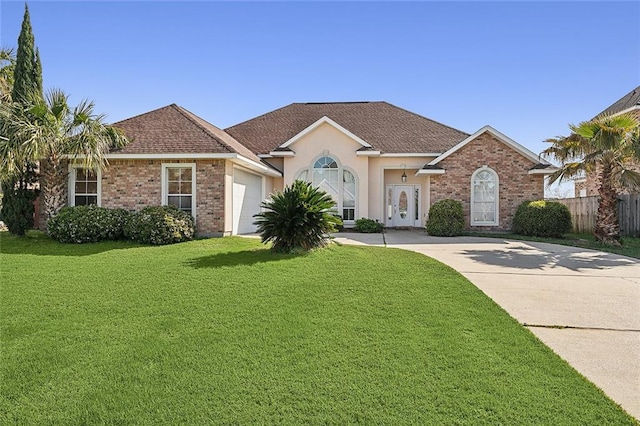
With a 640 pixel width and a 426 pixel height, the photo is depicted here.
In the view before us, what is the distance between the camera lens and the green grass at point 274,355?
125 inches

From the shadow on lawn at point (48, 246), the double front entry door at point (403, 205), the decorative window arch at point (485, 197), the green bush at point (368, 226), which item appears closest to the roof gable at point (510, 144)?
the decorative window arch at point (485, 197)

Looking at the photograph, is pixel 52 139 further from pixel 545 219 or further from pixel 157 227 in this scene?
pixel 545 219

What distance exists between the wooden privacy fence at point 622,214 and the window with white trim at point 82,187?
73.7ft

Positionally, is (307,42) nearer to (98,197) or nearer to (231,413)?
(98,197)

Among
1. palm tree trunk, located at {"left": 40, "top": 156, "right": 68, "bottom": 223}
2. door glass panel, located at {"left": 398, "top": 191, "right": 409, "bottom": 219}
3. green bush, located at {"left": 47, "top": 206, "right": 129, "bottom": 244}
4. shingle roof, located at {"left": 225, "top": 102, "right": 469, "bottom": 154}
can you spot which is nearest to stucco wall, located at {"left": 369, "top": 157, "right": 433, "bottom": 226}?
shingle roof, located at {"left": 225, "top": 102, "right": 469, "bottom": 154}

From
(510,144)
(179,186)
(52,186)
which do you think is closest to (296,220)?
(179,186)

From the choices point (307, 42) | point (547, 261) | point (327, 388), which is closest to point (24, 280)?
point (327, 388)

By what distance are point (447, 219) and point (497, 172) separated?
3972 millimetres

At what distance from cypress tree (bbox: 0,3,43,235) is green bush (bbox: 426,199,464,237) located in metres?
16.5

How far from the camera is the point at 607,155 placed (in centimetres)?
1316

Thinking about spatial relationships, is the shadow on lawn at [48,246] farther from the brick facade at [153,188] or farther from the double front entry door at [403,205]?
the double front entry door at [403,205]

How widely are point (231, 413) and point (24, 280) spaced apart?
685 cm

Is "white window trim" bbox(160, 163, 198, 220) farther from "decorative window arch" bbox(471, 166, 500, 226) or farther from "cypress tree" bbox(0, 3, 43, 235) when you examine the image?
"decorative window arch" bbox(471, 166, 500, 226)

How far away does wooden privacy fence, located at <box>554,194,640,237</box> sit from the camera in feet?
52.9
